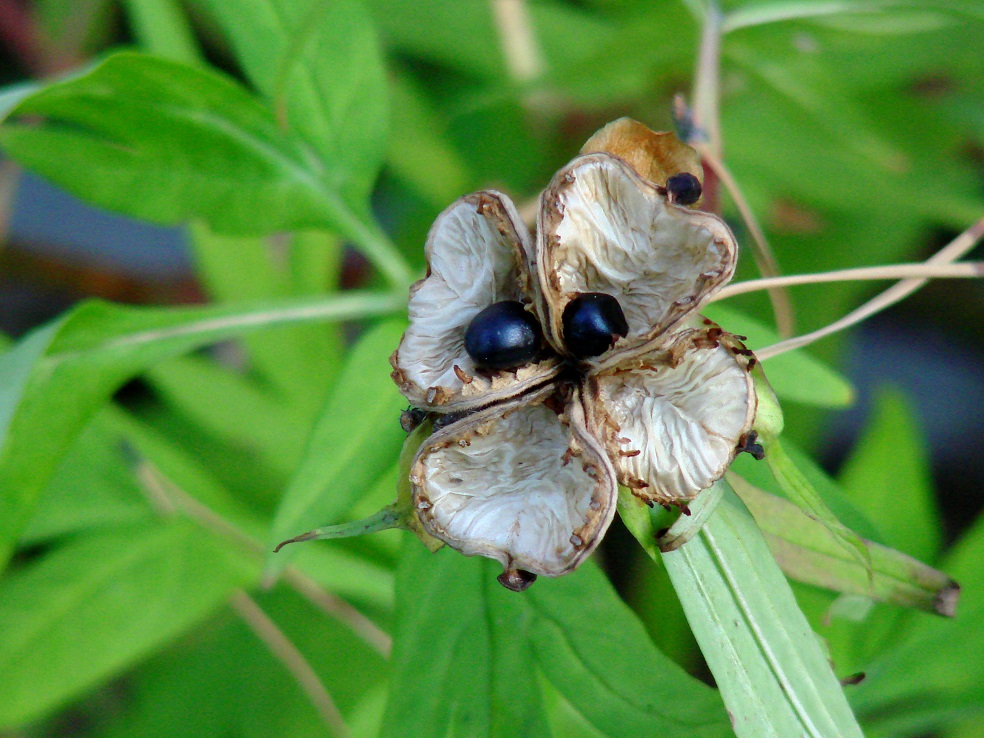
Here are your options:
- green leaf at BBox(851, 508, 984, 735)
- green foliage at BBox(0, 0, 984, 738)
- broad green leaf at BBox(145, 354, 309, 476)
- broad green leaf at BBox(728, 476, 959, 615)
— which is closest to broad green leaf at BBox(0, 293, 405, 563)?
green foliage at BBox(0, 0, 984, 738)

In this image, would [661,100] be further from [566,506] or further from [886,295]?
[566,506]

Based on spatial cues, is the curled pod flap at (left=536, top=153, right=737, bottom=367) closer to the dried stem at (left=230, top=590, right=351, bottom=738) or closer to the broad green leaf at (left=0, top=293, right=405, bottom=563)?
the broad green leaf at (left=0, top=293, right=405, bottom=563)

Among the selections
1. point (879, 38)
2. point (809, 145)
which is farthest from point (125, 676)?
point (879, 38)

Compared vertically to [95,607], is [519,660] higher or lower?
higher

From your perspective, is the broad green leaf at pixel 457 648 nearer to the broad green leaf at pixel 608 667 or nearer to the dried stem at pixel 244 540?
the broad green leaf at pixel 608 667

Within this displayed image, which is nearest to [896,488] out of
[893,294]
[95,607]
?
[893,294]

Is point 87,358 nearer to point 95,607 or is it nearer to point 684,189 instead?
point 95,607
